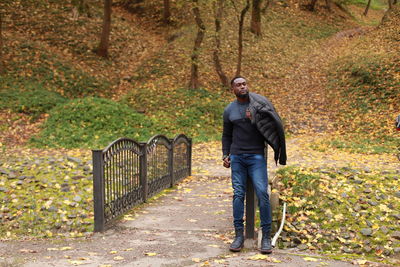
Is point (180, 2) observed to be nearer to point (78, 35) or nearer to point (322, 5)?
point (78, 35)

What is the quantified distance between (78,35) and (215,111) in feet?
36.3

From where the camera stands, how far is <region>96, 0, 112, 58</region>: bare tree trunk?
22578mm

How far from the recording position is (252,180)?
520 centimetres

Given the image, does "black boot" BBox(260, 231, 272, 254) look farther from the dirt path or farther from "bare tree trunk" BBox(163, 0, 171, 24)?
"bare tree trunk" BBox(163, 0, 171, 24)

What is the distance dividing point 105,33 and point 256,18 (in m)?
10.4

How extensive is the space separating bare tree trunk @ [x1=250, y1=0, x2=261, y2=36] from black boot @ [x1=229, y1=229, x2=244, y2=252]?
23.9 metres

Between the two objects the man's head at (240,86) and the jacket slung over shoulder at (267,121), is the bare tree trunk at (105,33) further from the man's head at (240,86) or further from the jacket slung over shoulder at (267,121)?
the jacket slung over shoulder at (267,121)

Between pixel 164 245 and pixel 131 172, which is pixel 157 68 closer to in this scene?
pixel 131 172

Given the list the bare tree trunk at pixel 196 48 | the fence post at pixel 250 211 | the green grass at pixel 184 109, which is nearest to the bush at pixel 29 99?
the green grass at pixel 184 109

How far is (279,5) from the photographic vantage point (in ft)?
115

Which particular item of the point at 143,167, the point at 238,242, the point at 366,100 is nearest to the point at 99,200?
the point at 143,167

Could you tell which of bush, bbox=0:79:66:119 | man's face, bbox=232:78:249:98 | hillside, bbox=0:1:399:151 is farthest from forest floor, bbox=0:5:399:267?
bush, bbox=0:79:66:119

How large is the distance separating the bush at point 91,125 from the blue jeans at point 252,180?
968cm

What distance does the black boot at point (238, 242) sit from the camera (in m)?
5.11
